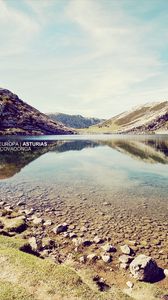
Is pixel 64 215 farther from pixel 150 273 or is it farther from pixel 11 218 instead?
pixel 150 273

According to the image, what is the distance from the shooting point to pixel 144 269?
50.9 feet

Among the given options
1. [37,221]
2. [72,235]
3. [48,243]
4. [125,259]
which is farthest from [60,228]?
[125,259]

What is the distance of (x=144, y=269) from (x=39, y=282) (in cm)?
634

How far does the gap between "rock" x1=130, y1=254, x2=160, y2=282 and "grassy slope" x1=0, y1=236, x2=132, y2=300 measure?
240cm

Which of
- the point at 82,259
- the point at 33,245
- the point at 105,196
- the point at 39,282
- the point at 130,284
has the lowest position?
the point at 130,284

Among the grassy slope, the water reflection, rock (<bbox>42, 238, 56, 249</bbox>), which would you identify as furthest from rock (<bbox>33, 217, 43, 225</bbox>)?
the water reflection

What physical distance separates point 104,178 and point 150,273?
1237 inches

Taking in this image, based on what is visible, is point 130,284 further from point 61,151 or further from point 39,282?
point 61,151

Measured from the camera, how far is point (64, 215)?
87.2 feet

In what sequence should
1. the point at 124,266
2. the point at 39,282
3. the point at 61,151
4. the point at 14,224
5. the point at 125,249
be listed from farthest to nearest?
the point at 61,151 < the point at 14,224 < the point at 125,249 < the point at 124,266 < the point at 39,282

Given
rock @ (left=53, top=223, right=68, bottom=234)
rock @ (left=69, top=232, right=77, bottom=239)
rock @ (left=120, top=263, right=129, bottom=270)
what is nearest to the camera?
rock @ (left=120, top=263, right=129, bottom=270)

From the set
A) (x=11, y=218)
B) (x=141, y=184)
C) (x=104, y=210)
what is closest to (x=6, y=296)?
(x=11, y=218)

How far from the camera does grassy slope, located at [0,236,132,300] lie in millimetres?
12047

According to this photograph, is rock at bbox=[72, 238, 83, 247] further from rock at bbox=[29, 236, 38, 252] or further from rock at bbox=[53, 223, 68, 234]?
rock at bbox=[29, 236, 38, 252]
